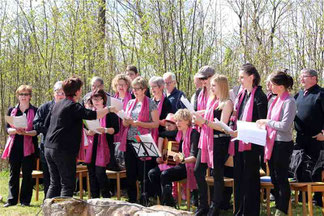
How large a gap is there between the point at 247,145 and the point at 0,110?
8.57m

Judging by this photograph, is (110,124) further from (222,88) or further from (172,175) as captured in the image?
(222,88)

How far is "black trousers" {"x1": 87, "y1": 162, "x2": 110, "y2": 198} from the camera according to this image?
684 cm

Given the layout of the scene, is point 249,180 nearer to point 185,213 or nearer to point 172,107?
point 185,213

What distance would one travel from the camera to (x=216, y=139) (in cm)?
567

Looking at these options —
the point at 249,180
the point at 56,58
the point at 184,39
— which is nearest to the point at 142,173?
the point at 249,180

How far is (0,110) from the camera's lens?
1203 cm

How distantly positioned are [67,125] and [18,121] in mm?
1838

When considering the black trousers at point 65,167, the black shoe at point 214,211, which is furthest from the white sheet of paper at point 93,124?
the black shoe at point 214,211

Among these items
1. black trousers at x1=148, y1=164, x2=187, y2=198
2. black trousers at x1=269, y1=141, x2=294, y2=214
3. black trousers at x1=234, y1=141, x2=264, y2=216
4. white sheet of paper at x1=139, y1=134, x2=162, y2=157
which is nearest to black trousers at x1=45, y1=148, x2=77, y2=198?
white sheet of paper at x1=139, y1=134, x2=162, y2=157

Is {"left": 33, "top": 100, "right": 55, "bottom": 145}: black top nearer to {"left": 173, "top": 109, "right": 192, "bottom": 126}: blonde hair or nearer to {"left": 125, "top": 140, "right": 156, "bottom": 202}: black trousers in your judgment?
{"left": 125, "top": 140, "right": 156, "bottom": 202}: black trousers

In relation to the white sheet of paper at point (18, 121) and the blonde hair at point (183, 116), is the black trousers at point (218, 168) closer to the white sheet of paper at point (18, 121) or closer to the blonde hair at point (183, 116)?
the blonde hair at point (183, 116)

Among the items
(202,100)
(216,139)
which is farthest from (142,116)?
(216,139)

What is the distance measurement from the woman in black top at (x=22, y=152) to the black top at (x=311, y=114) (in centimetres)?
417

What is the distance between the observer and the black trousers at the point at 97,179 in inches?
269
